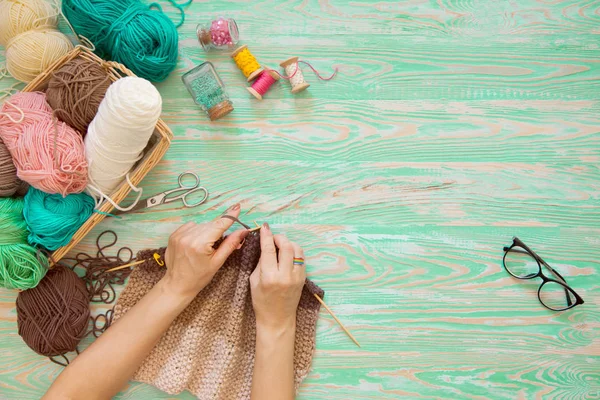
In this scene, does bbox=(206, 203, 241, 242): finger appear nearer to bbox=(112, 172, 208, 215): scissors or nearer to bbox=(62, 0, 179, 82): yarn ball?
bbox=(112, 172, 208, 215): scissors

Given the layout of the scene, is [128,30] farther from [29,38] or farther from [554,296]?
[554,296]

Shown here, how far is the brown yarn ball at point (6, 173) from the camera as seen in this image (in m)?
1.00

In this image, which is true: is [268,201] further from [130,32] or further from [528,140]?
[528,140]

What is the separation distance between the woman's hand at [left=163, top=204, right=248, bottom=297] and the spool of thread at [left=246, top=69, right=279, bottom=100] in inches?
12.5

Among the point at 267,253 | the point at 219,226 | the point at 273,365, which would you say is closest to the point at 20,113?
the point at 219,226

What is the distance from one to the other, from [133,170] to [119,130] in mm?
147

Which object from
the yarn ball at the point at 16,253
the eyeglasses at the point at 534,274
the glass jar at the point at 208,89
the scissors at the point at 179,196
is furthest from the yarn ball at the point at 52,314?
the eyeglasses at the point at 534,274

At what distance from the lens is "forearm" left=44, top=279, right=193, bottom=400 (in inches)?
41.9

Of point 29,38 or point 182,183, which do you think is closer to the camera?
point 29,38

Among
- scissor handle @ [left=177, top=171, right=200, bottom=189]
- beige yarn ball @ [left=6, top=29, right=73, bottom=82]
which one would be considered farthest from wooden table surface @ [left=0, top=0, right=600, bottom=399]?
beige yarn ball @ [left=6, top=29, right=73, bottom=82]

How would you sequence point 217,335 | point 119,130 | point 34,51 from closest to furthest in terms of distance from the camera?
1. point 119,130
2. point 34,51
3. point 217,335

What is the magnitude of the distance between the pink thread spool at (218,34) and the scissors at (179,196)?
1.07 ft

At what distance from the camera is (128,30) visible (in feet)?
3.47

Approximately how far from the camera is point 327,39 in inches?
47.1
